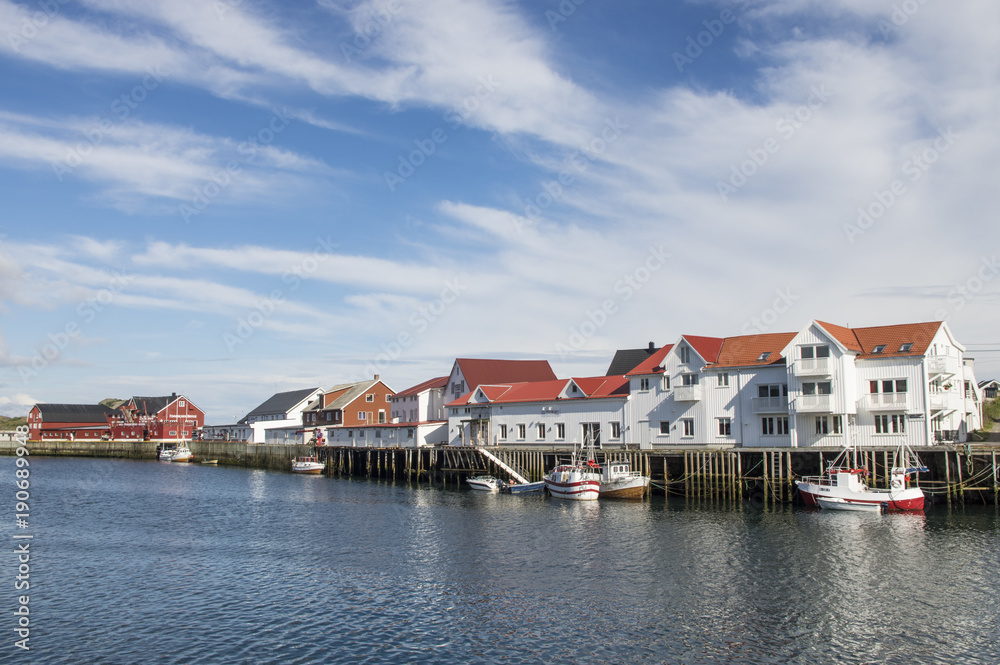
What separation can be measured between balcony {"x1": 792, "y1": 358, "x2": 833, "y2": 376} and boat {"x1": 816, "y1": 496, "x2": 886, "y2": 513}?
1024 centimetres

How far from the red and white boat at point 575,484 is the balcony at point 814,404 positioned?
626 inches

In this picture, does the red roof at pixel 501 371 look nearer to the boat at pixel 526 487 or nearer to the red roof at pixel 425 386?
the red roof at pixel 425 386

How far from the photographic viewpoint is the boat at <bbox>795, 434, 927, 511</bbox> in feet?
152

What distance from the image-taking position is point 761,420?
57688mm

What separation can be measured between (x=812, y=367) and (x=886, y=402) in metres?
5.49

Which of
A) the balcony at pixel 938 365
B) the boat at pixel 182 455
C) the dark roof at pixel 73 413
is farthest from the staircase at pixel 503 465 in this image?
the dark roof at pixel 73 413

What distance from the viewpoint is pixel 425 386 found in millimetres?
99188

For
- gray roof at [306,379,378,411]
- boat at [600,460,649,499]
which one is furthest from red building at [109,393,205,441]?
boat at [600,460,649,499]

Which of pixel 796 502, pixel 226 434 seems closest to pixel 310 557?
pixel 796 502

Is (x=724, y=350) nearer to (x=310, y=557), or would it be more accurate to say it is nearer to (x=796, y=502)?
(x=796, y=502)

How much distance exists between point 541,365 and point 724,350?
4066cm

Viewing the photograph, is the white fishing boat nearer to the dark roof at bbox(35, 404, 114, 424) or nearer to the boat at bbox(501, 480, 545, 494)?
the boat at bbox(501, 480, 545, 494)

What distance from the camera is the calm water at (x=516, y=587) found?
2153 cm

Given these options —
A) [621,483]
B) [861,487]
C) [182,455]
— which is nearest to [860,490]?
[861,487]
